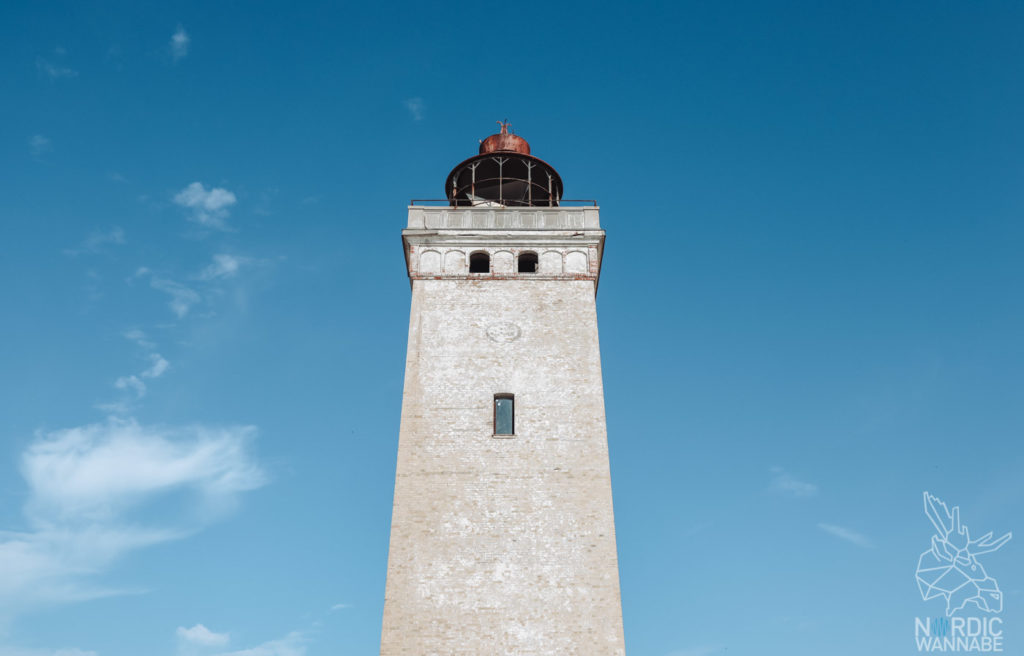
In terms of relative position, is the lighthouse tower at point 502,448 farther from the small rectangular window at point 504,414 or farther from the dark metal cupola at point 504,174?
the dark metal cupola at point 504,174

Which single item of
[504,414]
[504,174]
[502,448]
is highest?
[504,174]

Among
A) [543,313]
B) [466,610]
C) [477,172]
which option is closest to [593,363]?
[543,313]

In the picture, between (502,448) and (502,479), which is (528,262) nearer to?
(502,448)

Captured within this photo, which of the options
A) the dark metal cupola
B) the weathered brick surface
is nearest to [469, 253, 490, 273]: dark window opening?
the weathered brick surface

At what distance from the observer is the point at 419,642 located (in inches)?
779

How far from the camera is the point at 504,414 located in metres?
23.0

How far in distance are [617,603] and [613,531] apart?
5.41 ft

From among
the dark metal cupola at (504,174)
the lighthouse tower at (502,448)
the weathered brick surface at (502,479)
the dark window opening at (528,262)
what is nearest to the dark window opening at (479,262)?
the lighthouse tower at (502,448)

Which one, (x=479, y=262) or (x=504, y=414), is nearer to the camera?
(x=504, y=414)

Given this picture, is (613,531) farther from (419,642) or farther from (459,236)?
(459,236)

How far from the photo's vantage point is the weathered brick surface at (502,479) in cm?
2011

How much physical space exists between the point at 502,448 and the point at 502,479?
2.61 ft

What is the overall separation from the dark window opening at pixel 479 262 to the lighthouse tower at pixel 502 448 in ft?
0.13

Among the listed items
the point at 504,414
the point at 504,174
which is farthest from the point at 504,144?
the point at 504,414
